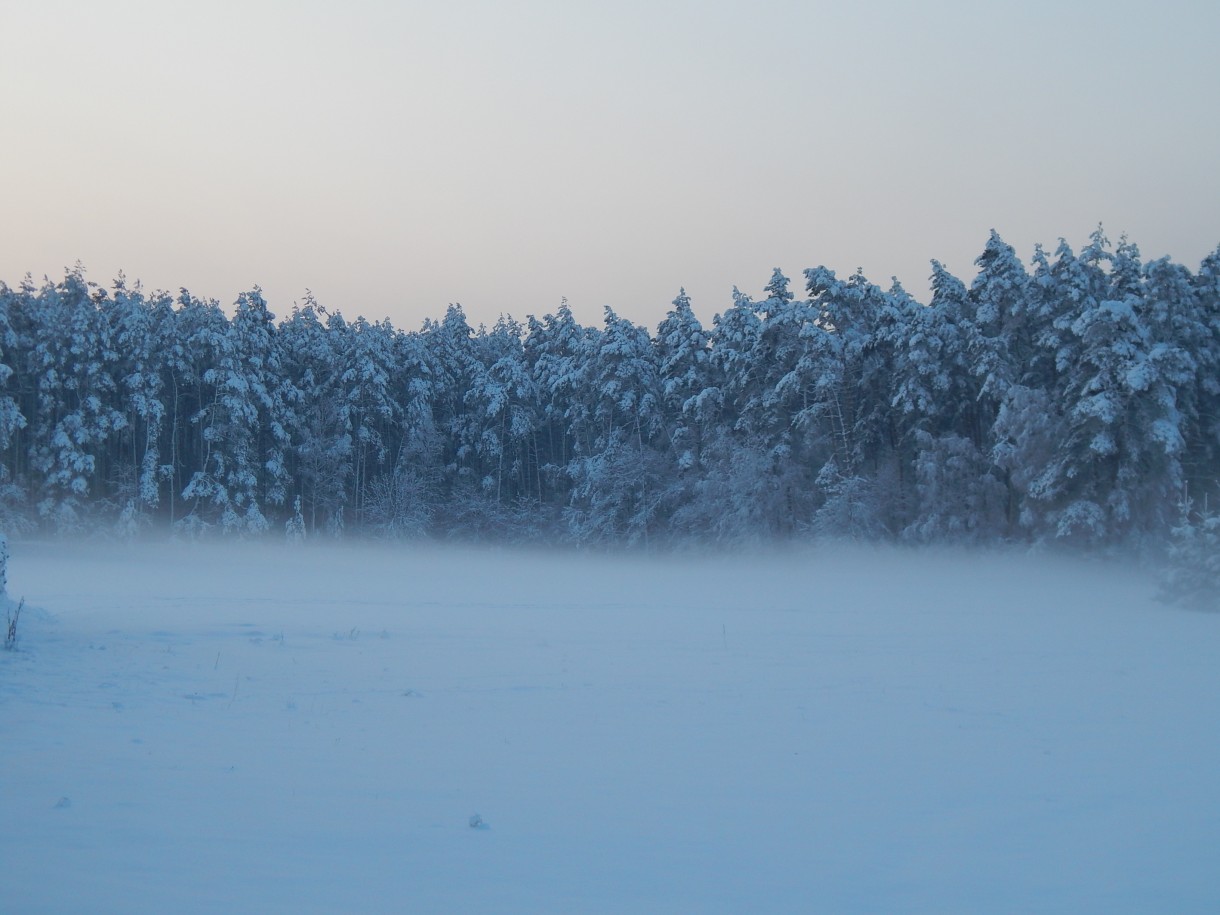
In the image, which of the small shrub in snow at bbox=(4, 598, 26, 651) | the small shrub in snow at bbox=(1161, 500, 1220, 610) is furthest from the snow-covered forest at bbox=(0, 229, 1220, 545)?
the small shrub in snow at bbox=(4, 598, 26, 651)

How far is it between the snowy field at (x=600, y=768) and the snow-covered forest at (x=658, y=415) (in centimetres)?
1899

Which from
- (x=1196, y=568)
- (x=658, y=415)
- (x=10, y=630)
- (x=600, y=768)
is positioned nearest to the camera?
(x=600, y=768)

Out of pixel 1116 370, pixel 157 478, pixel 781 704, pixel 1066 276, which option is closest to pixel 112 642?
pixel 781 704

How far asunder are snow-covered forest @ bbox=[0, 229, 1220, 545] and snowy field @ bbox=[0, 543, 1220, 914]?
19.0 meters

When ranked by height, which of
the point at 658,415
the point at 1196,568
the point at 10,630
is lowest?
the point at 10,630

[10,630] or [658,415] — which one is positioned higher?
[658,415]

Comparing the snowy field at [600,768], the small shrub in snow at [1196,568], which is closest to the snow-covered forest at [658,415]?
the small shrub in snow at [1196,568]

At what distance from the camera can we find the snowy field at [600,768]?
642 centimetres

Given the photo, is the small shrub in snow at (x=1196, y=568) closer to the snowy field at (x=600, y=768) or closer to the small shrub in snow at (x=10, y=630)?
the snowy field at (x=600, y=768)

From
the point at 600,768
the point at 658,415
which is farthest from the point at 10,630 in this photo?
the point at 658,415

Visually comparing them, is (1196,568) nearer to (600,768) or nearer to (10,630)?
(600,768)

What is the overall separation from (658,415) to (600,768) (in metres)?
48.6

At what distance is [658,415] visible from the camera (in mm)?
57312

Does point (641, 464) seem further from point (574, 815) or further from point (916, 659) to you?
point (574, 815)
